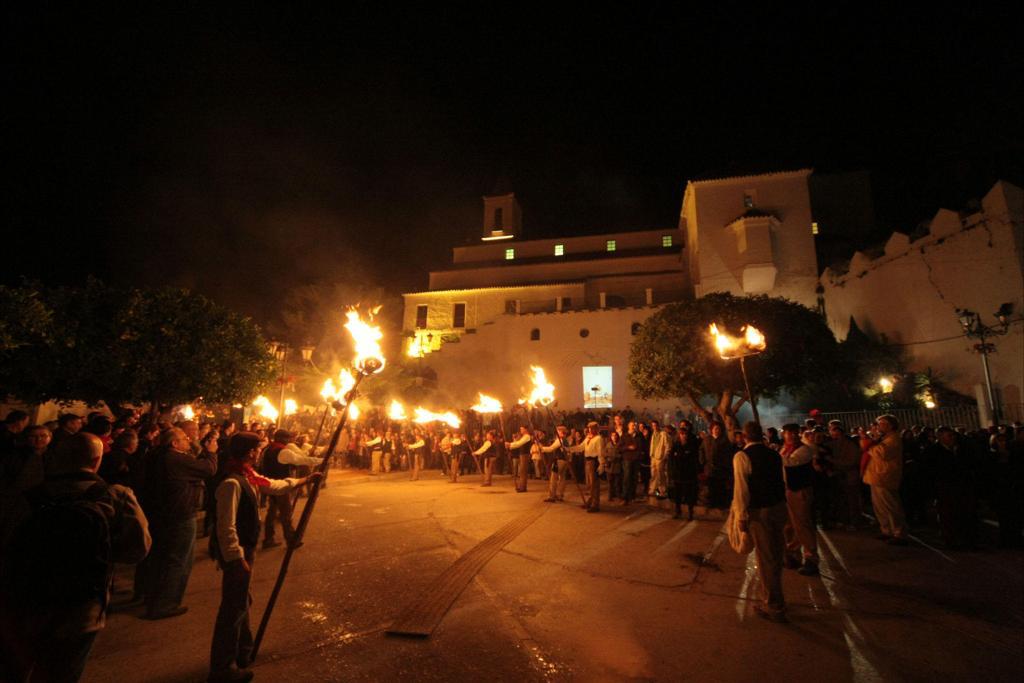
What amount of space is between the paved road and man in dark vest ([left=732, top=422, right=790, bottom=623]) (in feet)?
1.66

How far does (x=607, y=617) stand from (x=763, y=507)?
84.3 inches

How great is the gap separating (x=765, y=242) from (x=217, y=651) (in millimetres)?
35016

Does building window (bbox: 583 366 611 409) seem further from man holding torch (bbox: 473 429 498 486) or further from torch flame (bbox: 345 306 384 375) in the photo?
torch flame (bbox: 345 306 384 375)

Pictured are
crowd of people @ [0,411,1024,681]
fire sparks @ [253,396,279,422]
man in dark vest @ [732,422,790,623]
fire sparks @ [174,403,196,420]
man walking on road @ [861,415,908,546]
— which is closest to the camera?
crowd of people @ [0,411,1024,681]

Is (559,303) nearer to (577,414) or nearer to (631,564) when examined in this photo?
(577,414)

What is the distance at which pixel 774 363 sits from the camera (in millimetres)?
20328

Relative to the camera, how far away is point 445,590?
Answer: 595 centimetres

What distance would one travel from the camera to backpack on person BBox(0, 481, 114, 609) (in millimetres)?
2639

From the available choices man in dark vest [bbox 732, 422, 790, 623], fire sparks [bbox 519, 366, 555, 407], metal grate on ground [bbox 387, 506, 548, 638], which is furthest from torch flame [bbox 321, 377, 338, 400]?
man in dark vest [bbox 732, 422, 790, 623]

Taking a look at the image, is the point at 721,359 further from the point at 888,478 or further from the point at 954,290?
the point at 954,290

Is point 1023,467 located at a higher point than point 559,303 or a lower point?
lower

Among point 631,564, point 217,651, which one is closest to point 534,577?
point 631,564

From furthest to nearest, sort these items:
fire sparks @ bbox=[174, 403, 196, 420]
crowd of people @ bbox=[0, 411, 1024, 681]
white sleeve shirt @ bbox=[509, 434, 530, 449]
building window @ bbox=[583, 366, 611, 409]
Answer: building window @ bbox=[583, 366, 611, 409] → fire sparks @ bbox=[174, 403, 196, 420] → white sleeve shirt @ bbox=[509, 434, 530, 449] → crowd of people @ bbox=[0, 411, 1024, 681]

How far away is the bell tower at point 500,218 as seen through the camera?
49.0m
